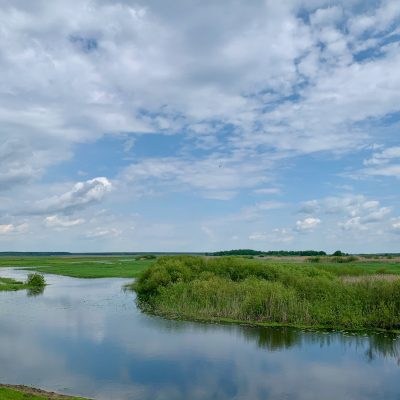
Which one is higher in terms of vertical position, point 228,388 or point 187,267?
point 187,267

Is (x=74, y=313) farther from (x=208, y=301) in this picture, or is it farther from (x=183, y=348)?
(x=183, y=348)

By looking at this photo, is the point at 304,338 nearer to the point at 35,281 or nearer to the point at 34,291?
the point at 34,291

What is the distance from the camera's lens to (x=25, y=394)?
14.4 meters

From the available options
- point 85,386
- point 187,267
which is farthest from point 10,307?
point 85,386

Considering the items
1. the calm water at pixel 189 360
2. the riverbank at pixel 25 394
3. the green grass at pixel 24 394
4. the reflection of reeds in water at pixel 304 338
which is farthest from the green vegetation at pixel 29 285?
the green grass at pixel 24 394

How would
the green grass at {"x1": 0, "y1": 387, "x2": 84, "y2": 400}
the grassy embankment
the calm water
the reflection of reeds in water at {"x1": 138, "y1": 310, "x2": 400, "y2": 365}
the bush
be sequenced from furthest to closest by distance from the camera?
the bush, the grassy embankment, the reflection of reeds in water at {"x1": 138, "y1": 310, "x2": 400, "y2": 365}, the calm water, the green grass at {"x1": 0, "y1": 387, "x2": 84, "y2": 400}

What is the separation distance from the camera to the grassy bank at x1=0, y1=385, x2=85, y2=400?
45.2ft

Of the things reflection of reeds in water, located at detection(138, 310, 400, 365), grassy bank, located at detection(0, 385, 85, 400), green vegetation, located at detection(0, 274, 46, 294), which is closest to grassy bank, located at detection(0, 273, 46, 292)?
green vegetation, located at detection(0, 274, 46, 294)

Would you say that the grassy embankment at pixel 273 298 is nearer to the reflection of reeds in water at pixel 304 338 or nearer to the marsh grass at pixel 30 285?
the reflection of reeds in water at pixel 304 338

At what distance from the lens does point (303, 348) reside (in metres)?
22.7

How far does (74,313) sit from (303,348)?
1771 centimetres

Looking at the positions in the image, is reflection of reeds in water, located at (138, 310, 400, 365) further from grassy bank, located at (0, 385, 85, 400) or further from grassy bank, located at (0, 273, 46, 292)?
grassy bank, located at (0, 273, 46, 292)

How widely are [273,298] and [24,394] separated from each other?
1723 cm

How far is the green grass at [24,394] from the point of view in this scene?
45.2ft
